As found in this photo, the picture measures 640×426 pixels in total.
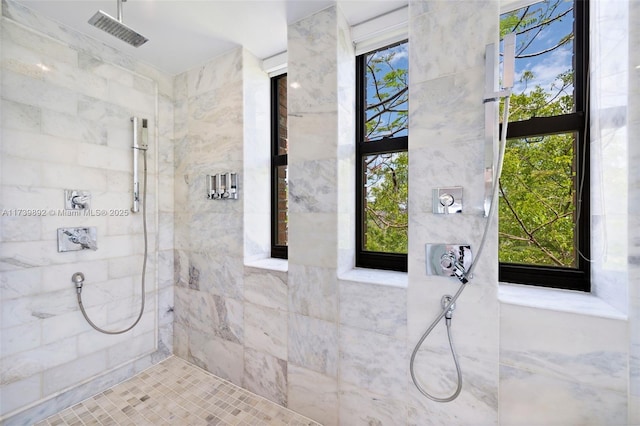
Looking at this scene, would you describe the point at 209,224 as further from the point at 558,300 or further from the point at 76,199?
the point at 558,300

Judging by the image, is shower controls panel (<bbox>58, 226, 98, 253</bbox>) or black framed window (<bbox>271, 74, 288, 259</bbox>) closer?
shower controls panel (<bbox>58, 226, 98, 253</bbox>)

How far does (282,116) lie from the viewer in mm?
1973

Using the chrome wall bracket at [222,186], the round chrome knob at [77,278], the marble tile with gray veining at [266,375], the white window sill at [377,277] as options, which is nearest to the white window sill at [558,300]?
the white window sill at [377,277]

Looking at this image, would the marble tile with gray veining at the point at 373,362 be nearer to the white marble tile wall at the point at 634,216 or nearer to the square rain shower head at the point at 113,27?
the white marble tile wall at the point at 634,216

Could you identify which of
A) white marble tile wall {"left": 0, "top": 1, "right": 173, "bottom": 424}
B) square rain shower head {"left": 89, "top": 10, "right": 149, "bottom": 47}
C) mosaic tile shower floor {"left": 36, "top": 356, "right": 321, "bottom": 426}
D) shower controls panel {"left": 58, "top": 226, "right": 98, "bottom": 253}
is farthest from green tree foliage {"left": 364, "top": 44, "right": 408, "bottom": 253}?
shower controls panel {"left": 58, "top": 226, "right": 98, "bottom": 253}

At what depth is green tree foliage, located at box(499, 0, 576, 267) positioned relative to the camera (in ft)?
3.81

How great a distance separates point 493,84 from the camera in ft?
3.27

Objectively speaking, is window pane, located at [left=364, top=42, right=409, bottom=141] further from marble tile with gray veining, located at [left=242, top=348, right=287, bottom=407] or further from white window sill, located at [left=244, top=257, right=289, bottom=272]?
marble tile with gray veining, located at [left=242, top=348, right=287, bottom=407]

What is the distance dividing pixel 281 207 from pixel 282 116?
681 millimetres

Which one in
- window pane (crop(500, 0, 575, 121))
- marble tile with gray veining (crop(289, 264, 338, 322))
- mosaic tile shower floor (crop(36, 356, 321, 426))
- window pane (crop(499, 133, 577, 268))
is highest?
window pane (crop(500, 0, 575, 121))

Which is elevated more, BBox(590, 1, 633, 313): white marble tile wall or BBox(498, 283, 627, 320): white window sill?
BBox(590, 1, 633, 313): white marble tile wall

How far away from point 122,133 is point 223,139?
2.21 feet

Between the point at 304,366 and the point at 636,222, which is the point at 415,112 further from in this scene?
the point at 304,366

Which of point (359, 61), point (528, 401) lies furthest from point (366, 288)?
point (359, 61)
